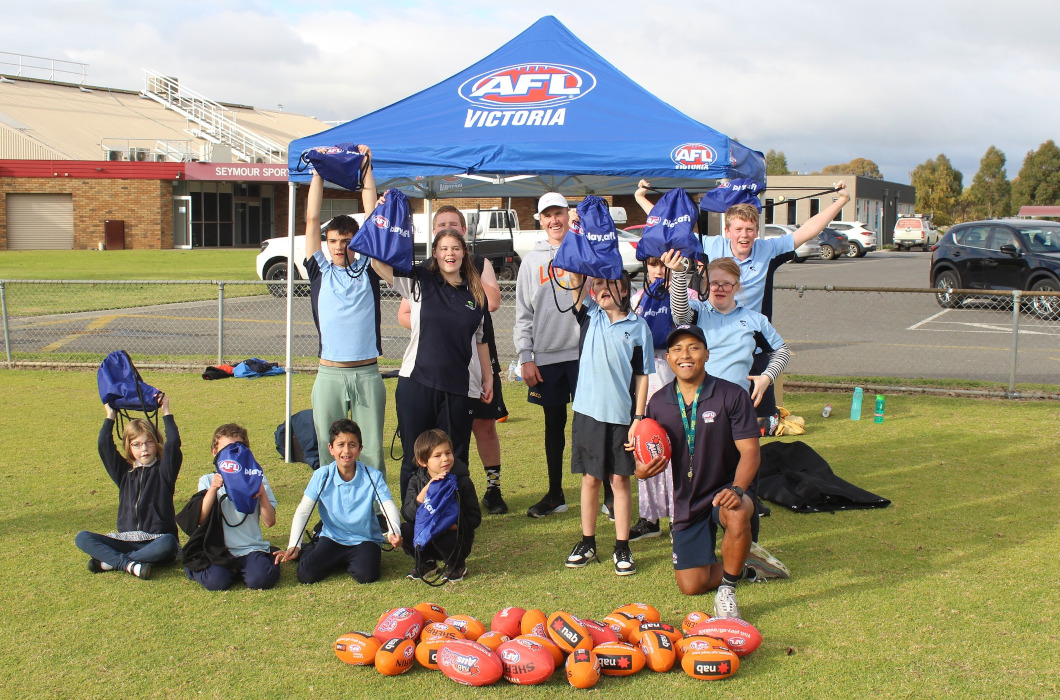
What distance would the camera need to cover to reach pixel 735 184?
6.31 meters

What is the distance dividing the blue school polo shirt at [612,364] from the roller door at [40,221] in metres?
37.2

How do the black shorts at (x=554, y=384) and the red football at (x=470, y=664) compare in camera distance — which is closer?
the red football at (x=470, y=664)

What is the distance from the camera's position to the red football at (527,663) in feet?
12.1

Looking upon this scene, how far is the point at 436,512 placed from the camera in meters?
4.71

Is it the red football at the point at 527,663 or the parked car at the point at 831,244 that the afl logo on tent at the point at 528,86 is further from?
the parked car at the point at 831,244

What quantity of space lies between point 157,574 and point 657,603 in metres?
2.67

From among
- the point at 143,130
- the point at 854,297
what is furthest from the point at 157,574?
the point at 143,130

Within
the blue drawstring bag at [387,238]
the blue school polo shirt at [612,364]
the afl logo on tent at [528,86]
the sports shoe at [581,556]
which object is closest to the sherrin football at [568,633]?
the sports shoe at [581,556]

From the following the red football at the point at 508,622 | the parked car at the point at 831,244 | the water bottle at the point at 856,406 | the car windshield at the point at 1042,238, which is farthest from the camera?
the parked car at the point at 831,244

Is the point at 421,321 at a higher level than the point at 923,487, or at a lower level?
higher

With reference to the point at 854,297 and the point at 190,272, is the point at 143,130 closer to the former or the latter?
the point at 190,272

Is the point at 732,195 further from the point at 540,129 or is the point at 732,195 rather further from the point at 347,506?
the point at 347,506

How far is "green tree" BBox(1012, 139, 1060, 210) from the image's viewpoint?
79312 millimetres

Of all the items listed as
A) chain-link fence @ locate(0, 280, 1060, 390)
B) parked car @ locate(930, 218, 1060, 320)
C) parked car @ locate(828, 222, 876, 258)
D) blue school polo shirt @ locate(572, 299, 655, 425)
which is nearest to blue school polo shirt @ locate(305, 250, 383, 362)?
blue school polo shirt @ locate(572, 299, 655, 425)
